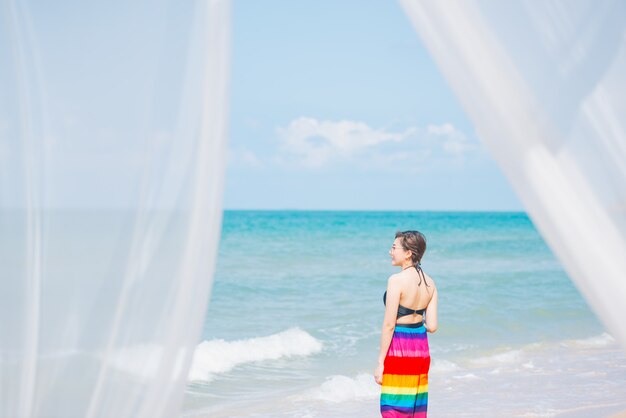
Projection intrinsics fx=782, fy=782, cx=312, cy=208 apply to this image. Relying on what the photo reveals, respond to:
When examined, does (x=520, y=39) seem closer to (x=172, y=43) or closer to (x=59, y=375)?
(x=172, y=43)

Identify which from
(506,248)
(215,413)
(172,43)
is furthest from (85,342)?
(506,248)

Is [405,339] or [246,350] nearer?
[405,339]

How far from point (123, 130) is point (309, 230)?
36.4 meters

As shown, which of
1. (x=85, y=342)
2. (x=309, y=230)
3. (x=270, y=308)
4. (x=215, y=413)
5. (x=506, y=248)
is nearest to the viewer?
(x=85, y=342)

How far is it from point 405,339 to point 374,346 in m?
6.13

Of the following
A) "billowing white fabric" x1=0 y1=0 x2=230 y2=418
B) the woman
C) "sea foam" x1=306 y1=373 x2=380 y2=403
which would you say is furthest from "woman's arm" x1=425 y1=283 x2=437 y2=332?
"sea foam" x1=306 y1=373 x2=380 y2=403

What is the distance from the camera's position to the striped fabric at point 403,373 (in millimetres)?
3916

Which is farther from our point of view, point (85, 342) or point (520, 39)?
point (85, 342)

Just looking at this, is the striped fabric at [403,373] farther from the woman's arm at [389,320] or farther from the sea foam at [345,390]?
the sea foam at [345,390]

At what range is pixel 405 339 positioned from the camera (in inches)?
155

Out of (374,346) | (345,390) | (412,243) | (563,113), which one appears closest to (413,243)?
(412,243)

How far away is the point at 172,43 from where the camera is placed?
2.81 metres

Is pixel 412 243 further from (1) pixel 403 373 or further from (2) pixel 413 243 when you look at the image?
(1) pixel 403 373

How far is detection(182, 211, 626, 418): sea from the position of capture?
6.89 meters
